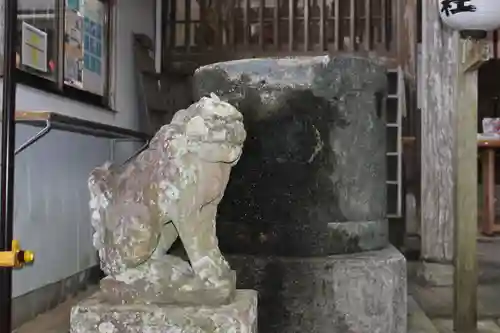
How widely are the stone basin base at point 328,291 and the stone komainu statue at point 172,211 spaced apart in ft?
2.69

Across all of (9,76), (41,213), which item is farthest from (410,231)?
(9,76)

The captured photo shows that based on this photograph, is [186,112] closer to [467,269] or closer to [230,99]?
[230,99]

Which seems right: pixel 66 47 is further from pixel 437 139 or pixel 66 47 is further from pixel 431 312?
pixel 431 312

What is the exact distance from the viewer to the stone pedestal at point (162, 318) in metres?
1.50

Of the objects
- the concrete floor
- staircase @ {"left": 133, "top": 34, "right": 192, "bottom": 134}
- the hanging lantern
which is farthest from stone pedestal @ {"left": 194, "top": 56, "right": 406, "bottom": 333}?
staircase @ {"left": 133, "top": 34, "right": 192, "bottom": 134}

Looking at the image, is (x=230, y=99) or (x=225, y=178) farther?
(x=230, y=99)

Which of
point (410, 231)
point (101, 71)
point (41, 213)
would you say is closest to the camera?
point (41, 213)

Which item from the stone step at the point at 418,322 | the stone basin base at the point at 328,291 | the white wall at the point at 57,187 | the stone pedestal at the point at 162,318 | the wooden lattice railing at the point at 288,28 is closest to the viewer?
the stone pedestal at the point at 162,318

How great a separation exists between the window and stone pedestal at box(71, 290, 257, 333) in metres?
1.85

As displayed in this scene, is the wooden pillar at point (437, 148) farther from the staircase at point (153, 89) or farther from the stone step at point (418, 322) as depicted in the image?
the staircase at point (153, 89)

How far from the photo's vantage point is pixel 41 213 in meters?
3.62

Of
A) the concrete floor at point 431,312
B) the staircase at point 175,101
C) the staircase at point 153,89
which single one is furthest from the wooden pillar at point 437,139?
the staircase at point 153,89

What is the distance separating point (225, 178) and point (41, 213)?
237 cm

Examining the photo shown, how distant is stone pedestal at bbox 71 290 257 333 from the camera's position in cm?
150
